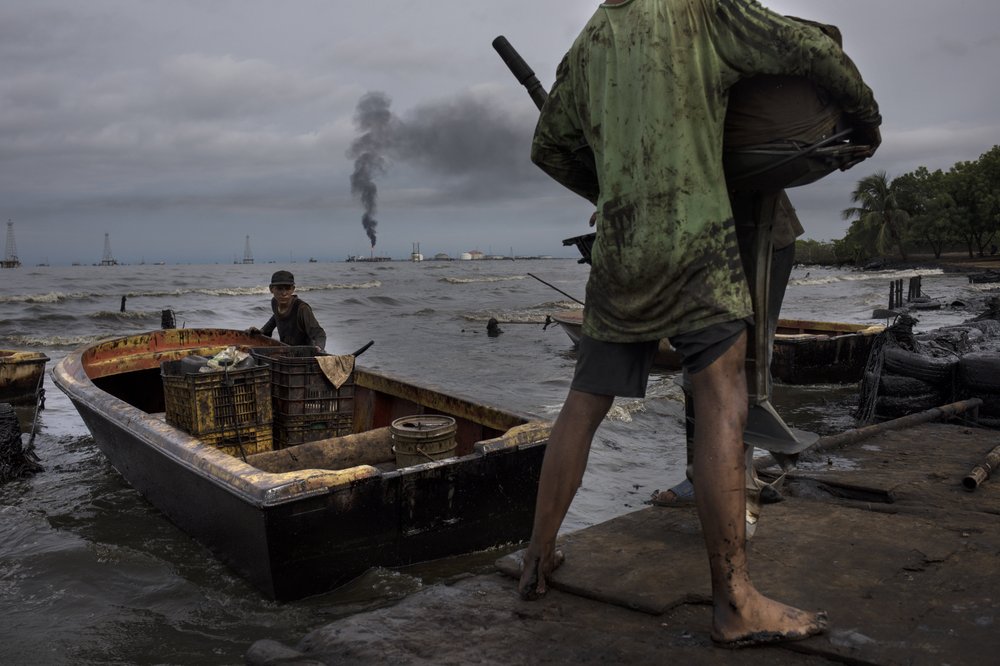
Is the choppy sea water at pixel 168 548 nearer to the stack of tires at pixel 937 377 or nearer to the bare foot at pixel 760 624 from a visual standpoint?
the stack of tires at pixel 937 377

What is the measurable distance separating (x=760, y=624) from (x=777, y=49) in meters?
1.54

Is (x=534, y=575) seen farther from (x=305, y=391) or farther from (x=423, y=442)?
(x=305, y=391)

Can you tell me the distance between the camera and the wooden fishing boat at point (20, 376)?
11047 mm

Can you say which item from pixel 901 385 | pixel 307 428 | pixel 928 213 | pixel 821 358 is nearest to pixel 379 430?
pixel 307 428

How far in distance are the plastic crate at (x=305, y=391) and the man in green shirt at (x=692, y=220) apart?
415cm

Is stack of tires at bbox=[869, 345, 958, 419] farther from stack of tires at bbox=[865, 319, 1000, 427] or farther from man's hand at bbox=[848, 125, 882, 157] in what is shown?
man's hand at bbox=[848, 125, 882, 157]

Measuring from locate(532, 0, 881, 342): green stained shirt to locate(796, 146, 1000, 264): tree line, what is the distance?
64.9m

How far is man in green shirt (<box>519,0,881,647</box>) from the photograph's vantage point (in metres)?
2.07

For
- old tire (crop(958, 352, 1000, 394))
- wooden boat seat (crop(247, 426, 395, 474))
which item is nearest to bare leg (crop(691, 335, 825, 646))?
wooden boat seat (crop(247, 426, 395, 474))

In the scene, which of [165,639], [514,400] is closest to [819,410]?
[514,400]

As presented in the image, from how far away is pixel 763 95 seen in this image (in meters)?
2.24

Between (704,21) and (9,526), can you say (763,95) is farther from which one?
(9,526)

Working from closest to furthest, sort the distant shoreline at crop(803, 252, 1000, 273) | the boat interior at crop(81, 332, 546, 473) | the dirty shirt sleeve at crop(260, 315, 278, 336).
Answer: the boat interior at crop(81, 332, 546, 473) → the dirty shirt sleeve at crop(260, 315, 278, 336) → the distant shoreline at crop(803, 252, 1000, 273)

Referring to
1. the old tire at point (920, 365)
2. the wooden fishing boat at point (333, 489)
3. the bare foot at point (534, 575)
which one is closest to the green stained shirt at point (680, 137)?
the bare foot at point (534, 575)
